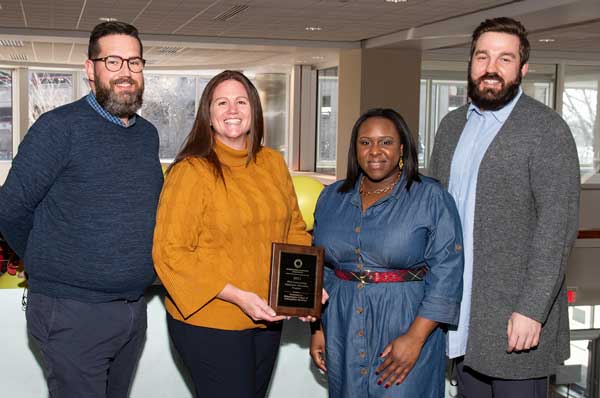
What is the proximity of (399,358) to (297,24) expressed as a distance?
11222mm

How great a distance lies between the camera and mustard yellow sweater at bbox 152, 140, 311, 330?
86.9 inches

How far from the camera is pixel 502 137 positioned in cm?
224

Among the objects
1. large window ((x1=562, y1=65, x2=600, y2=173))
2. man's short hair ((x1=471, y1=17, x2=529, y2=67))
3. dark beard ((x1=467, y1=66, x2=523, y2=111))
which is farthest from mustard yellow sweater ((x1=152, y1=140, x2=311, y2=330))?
large window ((x1=562, y1=65, x2=600, y2=173))

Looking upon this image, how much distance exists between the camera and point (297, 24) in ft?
42.3

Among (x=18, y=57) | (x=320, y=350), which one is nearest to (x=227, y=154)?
(x=320, y=350)

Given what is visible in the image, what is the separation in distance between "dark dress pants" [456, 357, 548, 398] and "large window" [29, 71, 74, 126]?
2295 centimetres

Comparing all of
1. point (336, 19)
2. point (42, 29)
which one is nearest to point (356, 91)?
point (336, 19)

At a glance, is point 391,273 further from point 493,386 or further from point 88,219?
point 88,219

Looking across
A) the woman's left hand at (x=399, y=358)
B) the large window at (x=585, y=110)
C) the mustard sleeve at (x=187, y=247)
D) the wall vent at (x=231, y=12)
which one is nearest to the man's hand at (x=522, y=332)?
the woman's left hand at (x=399, y=358)

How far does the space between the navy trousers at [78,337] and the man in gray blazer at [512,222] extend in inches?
41.4

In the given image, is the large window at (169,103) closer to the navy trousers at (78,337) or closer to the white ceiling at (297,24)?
the white ceiling at (297,24)

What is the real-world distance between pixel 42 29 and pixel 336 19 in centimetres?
596

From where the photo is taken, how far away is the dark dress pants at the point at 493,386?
227cm

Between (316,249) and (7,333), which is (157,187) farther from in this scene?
(7,333)
